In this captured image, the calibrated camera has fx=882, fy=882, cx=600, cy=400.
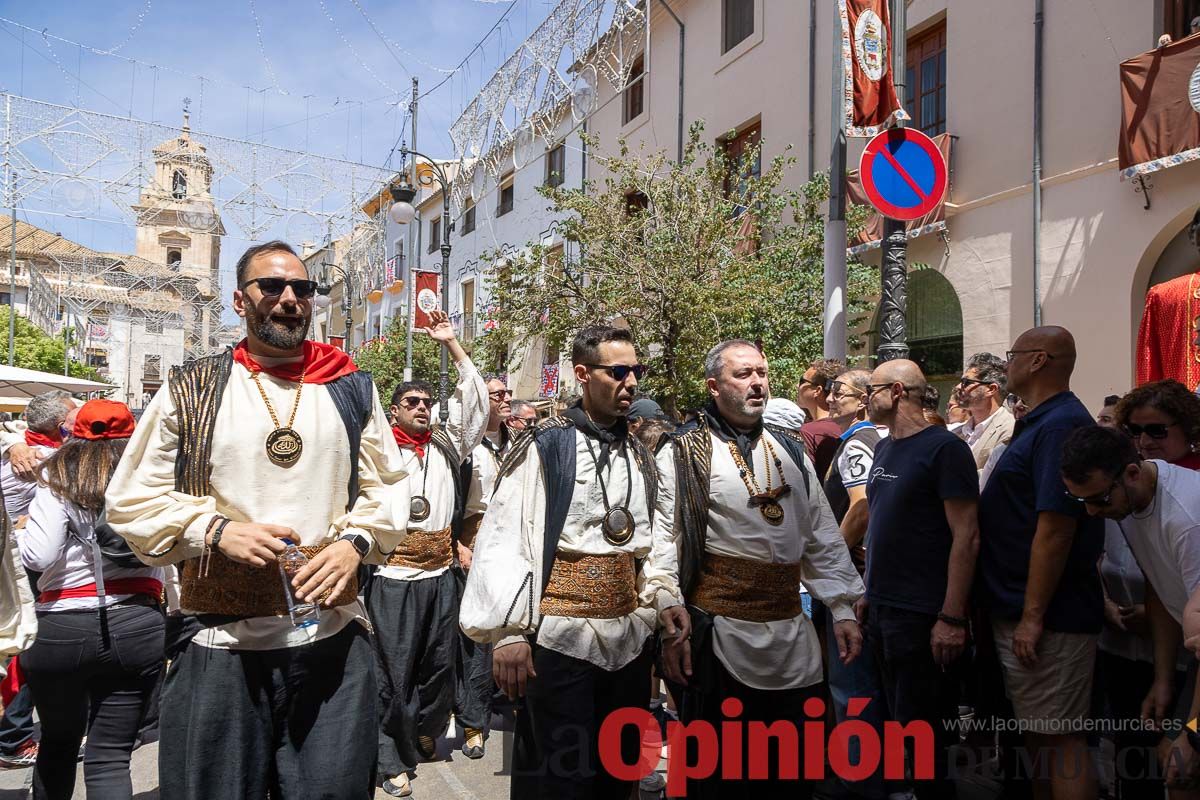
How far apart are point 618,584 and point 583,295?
977 cm

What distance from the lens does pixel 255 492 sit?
2.72 m

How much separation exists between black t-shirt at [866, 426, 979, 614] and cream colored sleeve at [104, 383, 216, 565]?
2.90m

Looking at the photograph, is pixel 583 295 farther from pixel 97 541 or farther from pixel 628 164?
pixel 97 541

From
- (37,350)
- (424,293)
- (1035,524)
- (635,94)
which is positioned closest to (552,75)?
(635,94)

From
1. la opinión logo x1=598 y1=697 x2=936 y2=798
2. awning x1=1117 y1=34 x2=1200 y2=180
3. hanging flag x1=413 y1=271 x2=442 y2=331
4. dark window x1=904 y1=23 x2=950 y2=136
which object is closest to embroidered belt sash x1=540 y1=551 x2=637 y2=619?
la opinión logo x1=598 y1=697 x2=936 y2=798

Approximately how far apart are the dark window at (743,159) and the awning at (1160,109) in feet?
15.4

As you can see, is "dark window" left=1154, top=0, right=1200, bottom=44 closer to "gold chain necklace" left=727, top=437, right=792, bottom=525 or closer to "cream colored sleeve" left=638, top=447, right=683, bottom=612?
"gold chain necklace" left=727, top=437, right=792, bottom=525

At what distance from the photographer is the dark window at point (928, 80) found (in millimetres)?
12469

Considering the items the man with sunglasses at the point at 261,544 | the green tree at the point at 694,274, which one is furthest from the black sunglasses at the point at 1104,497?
the green tree at the point at 694,274

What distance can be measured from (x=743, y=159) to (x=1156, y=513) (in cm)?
1058

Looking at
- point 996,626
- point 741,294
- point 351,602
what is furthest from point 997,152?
point 351,602

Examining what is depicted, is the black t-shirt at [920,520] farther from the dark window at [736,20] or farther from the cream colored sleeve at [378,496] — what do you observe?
the dark window at [736,20]

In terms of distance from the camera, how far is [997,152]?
11.4 meters

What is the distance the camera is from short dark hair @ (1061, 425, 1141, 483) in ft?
10.8
